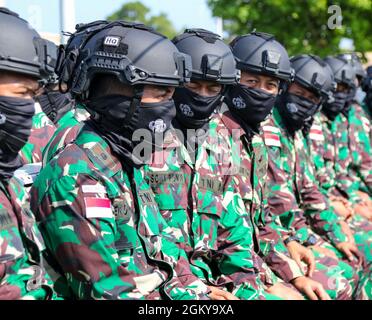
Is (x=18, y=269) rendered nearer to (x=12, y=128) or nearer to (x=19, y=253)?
(x=19, y=253)

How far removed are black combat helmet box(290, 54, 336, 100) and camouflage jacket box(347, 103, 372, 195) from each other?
1.80m

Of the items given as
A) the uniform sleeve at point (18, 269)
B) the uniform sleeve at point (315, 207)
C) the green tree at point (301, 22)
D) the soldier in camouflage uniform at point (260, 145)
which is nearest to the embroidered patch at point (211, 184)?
the soldier in camouflage uniform at point (260, 145)

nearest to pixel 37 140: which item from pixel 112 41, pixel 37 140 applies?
pixel 37 140

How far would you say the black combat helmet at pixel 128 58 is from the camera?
130 inches

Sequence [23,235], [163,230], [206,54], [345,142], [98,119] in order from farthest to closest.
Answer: [345,142], [206,54], [163,230], [98,119], [23,235]

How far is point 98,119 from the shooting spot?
130 inches

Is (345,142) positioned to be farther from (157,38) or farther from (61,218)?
(61,218)

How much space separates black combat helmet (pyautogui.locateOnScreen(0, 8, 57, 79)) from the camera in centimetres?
318

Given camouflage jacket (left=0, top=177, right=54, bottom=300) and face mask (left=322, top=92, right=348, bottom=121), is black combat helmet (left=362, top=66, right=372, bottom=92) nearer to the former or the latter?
face mask (left=322, top=92, right=348, bottom=121)

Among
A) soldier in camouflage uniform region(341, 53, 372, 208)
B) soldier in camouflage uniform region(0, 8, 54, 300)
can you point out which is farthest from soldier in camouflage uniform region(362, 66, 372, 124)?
soldier in camouflage uniform region(0, 8, 54, 300)

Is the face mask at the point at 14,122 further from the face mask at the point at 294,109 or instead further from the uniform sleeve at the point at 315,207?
the uniform sleeve at the point at 315,207

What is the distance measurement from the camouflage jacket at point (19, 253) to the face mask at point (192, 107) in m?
1.55
